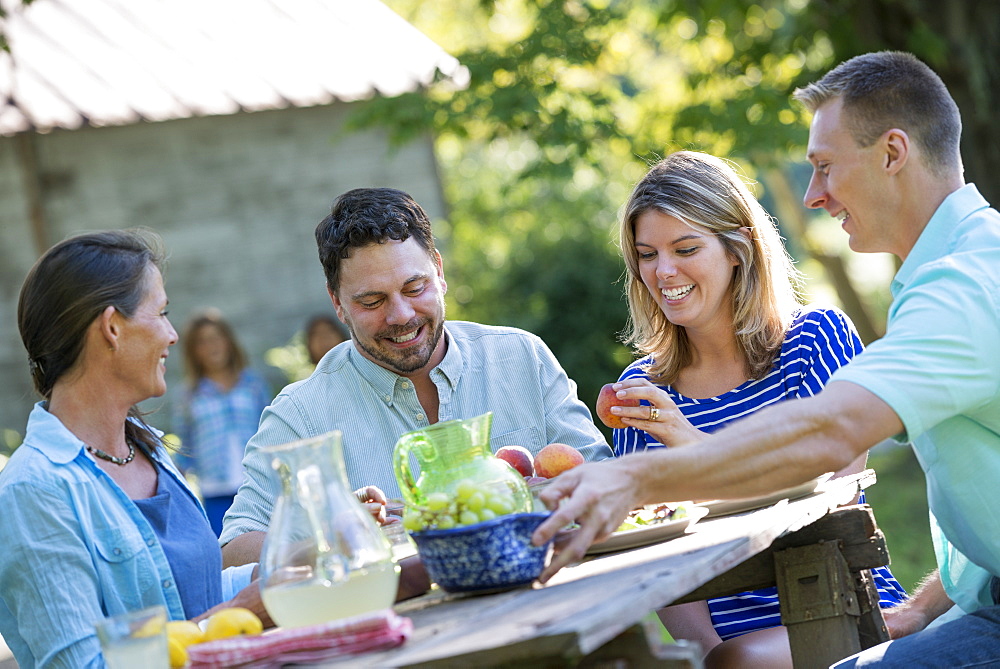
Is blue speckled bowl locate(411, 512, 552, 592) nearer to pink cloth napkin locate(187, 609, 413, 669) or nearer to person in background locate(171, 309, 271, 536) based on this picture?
pink cloth napkin locate(187, 609, 413, 669)

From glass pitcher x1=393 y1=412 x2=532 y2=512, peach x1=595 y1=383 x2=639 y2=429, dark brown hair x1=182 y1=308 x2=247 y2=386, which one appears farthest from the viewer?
dark brown hair x1=182 y1=308 x2=247 y2=386

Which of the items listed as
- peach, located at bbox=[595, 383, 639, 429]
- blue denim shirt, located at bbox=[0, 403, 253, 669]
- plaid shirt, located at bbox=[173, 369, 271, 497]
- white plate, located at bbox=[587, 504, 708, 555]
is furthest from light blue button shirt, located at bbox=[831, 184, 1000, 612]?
plaid shirt, located at bbox=[173, 369, 271, 497]

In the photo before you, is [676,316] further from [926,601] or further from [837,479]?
[926,601]

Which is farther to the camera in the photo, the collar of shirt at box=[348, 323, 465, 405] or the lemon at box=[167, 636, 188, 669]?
the collar of shirt at box=[348, 323, 465, 405]

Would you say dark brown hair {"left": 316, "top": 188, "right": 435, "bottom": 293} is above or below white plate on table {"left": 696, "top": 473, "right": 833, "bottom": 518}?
above

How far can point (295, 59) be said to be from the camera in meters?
10.9

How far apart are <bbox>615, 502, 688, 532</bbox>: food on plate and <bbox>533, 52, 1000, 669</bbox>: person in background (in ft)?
0.65

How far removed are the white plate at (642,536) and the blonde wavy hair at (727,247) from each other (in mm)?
1283

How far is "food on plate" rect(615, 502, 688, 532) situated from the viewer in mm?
2518

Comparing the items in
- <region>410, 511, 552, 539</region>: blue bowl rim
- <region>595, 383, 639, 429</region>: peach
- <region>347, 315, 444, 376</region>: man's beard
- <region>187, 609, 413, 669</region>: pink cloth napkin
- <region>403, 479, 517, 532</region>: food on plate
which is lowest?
<region>187, 609, 413, 669</region>: pink cloth napkin

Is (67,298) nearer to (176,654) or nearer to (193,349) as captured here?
(176,654)

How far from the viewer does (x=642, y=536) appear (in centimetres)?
240

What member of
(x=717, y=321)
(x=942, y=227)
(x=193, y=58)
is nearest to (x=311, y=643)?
(x=942, y=227)

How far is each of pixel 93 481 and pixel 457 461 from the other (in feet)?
3.72
